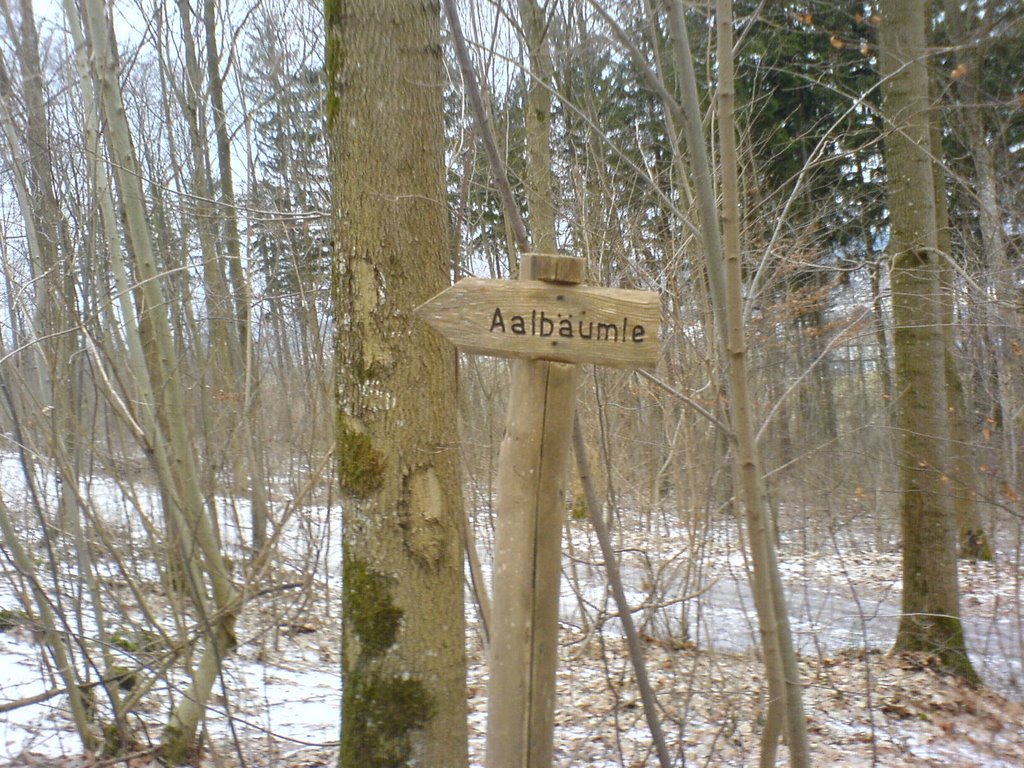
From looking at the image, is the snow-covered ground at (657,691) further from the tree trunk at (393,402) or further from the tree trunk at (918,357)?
the tree trunk at (393,402)

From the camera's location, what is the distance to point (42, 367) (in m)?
5.07

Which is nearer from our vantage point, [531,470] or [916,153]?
[531,470]

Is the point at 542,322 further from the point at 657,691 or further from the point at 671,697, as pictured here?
the point at 657,691

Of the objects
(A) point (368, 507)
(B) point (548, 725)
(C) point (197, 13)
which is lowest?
(B) point (548, 725)

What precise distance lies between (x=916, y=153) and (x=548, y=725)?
18.4 ft

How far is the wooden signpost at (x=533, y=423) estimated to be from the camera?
227 centimetres

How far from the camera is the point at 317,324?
222 inches

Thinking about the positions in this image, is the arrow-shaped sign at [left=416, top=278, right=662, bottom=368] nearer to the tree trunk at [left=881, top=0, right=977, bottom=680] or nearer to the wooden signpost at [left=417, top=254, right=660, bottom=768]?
the wooden signpost at [left=417, top=254, right=660, bottom=768]

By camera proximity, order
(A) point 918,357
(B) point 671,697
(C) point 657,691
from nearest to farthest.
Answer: (B) point 671,697
(C) point 657,691
(A) point 918,357

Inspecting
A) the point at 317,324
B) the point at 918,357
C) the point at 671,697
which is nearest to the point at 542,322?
the point at 671,697

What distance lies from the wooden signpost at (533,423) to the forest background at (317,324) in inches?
23.4

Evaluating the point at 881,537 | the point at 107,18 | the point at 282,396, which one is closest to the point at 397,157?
the point at 107,18

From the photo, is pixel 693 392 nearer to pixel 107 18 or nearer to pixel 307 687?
pixel 307 687

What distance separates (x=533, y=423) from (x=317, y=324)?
3591 millimetres
